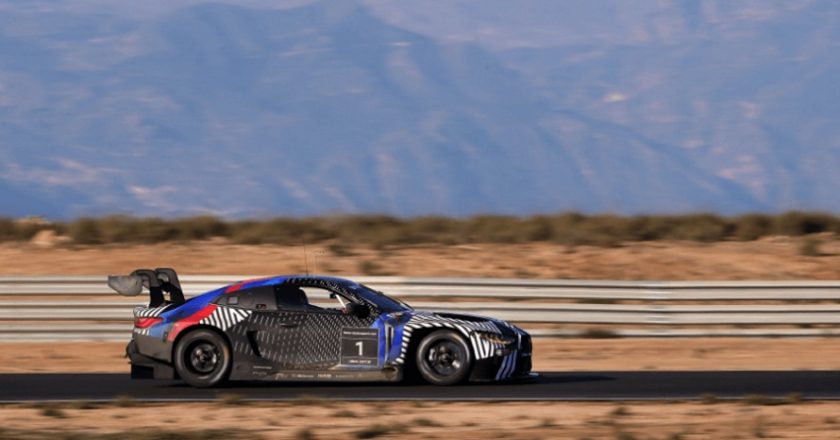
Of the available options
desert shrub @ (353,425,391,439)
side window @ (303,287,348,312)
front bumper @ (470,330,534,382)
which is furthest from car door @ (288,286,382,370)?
desert shrub @ (353,425,391,439)

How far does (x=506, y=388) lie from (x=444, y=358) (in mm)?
666

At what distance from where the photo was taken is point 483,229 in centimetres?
2655

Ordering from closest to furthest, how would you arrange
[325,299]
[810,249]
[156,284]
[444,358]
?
1. [444,358]
2. [325,299]
3. [156,284]
4. [810,249]

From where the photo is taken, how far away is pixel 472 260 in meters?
24.0

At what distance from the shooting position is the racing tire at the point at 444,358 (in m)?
13.9

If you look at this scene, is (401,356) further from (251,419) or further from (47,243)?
(47,243)

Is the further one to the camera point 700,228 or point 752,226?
point 752,226

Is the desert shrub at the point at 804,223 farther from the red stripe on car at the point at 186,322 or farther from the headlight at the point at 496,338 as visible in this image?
the red stripe on car at the point at 186,322

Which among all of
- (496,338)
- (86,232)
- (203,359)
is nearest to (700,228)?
(86,232)

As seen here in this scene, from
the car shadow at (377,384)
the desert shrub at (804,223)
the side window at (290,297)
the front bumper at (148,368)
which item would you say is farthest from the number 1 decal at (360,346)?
the desert shrub at (804,223)

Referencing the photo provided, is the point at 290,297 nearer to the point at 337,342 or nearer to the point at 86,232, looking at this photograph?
the point at 337,342

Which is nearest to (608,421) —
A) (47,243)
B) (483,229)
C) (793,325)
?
(793,325)

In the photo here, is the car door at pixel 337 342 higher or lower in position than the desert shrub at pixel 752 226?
lower

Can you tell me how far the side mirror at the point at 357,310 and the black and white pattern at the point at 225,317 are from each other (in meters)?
1.01
